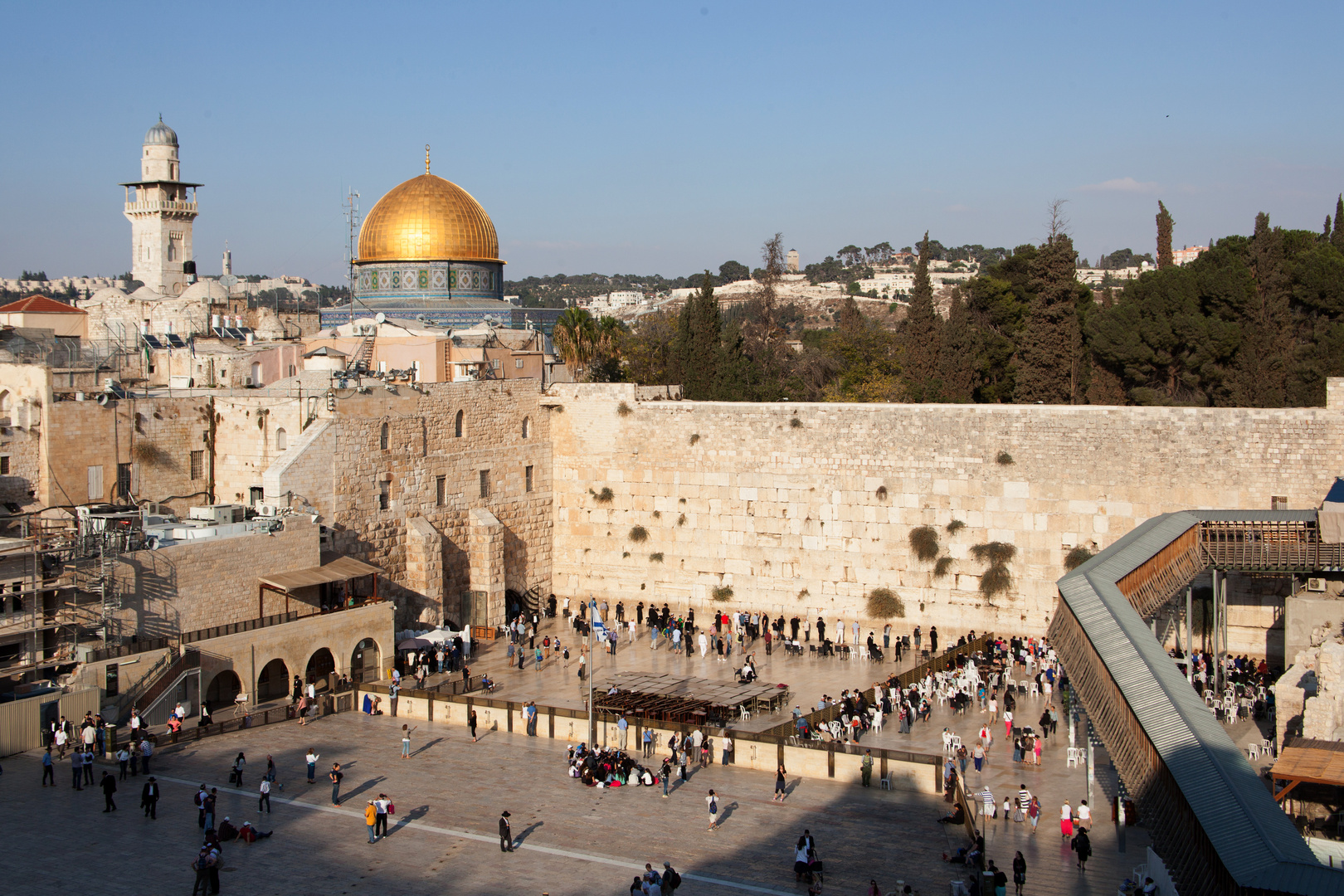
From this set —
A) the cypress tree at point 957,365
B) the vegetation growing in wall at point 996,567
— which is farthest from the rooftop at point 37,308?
the vegetation growing in wall at point 996,567

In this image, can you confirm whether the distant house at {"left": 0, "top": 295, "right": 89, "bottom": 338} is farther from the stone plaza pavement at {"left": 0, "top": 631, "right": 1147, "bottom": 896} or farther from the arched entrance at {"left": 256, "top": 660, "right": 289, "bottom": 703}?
the stone plaza pavement at {"left": 0, "top": 631, "right": 1147, "bottom": 896}

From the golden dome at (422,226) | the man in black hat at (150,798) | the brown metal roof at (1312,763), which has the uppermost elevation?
the golden dome at (422,226)

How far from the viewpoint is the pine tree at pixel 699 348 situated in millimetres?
31453

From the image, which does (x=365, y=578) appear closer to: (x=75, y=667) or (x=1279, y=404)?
(x=75, y=667)

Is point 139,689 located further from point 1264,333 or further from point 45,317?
point 45,317

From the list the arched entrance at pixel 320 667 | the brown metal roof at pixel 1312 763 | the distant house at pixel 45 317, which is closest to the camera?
the brown metal roof at pixel 1312 763

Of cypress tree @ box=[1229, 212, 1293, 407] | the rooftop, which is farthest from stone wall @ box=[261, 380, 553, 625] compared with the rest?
the rooftop

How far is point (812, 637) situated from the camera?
25.0 metres

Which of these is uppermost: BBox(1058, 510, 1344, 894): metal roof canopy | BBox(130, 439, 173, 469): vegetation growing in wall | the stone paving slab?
BBox(130, 439, 173, 469): vegetation growing in wall

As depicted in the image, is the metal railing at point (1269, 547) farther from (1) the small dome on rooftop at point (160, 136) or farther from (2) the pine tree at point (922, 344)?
(1) the small dome on rooftop at point (160, 136)

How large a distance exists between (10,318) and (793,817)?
31.2m

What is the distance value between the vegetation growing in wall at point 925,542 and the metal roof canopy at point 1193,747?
633cm

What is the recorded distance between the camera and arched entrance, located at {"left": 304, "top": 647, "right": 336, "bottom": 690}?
2078 cm

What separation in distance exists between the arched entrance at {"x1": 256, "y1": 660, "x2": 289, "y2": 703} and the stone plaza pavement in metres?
1.82
